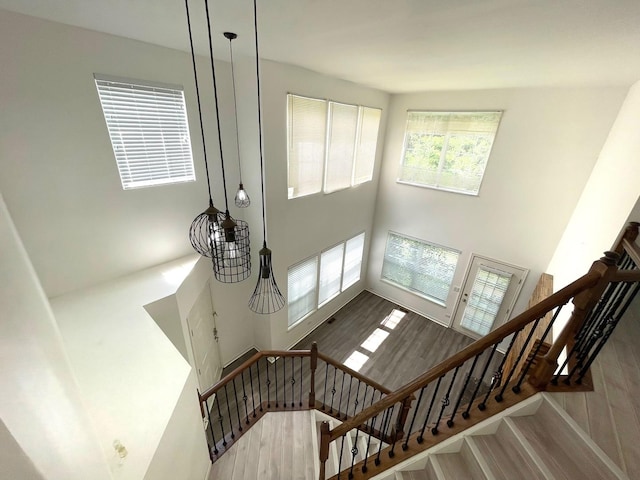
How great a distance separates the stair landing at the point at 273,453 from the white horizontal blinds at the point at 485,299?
156 inches

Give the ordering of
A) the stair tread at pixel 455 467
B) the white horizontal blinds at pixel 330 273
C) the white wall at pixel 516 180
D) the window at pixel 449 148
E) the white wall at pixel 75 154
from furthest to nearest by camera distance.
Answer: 1. the white horizontal blinds at pixel 330 273
2. the window at pixel 449 148
3. the white wall at pixel 516 180
4. the white wall at pixel 75 154
5. the stair tread at pixel 455 467

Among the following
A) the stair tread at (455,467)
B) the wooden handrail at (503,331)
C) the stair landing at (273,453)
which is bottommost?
the stair landing at (273,453)

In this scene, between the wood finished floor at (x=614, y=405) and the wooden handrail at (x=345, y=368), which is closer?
the wood finished floor at (x=614, y=405)

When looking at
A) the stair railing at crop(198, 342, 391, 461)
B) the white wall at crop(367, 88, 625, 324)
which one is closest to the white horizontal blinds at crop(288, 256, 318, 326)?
the stair railing at crop(198, 342, 391, 461)

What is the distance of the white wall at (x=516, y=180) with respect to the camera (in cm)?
377

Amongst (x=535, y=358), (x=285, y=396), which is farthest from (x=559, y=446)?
(x=285, y=396)

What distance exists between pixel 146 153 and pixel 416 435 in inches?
149

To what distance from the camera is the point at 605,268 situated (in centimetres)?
150

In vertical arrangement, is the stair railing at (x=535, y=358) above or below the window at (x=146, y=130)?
below

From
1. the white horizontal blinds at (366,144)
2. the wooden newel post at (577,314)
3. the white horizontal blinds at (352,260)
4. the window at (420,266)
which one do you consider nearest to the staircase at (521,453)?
the wooden newel post at (577,314)

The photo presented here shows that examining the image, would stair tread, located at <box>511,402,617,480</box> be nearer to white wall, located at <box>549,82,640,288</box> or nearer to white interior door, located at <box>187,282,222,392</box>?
white wall, located at <box>549,82,640,288</box>

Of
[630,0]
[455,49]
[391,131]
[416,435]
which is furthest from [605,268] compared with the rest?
[391,131]

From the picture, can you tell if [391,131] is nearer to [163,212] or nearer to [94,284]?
[163,212]

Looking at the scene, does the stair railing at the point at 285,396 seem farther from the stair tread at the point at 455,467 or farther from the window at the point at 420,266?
the window at the point at 420,266
